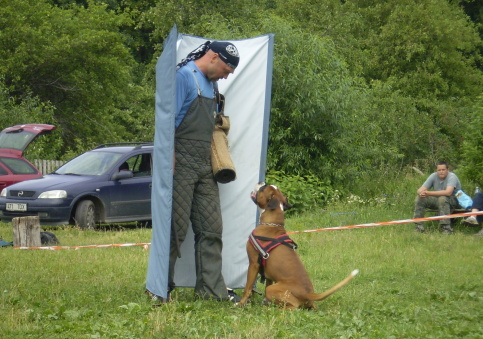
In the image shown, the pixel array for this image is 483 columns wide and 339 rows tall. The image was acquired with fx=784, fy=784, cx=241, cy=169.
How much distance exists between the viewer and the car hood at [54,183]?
45.1 feet

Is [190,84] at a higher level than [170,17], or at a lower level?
lower

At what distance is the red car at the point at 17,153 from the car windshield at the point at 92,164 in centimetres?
137

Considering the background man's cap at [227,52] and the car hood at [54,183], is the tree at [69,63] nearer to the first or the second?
the car hood at [54,183]

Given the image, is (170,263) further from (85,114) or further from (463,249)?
(85,114)

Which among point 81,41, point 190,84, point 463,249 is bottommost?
point 463,249

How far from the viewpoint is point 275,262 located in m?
6.23

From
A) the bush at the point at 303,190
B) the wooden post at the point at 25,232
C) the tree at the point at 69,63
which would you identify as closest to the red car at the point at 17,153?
the bush at the point at 303,190

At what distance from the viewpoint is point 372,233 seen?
38.7 feet

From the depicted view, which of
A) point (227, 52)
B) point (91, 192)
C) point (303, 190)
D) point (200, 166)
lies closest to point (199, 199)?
point (200, 166)

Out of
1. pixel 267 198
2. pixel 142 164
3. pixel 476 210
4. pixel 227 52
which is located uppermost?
pixel 227 52

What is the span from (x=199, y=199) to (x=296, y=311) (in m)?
1.22

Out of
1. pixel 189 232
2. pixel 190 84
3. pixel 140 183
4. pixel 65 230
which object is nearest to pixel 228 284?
pixel 189 232

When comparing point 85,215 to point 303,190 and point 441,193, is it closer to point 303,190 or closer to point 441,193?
point 303,190

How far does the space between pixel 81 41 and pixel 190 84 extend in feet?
80.1
